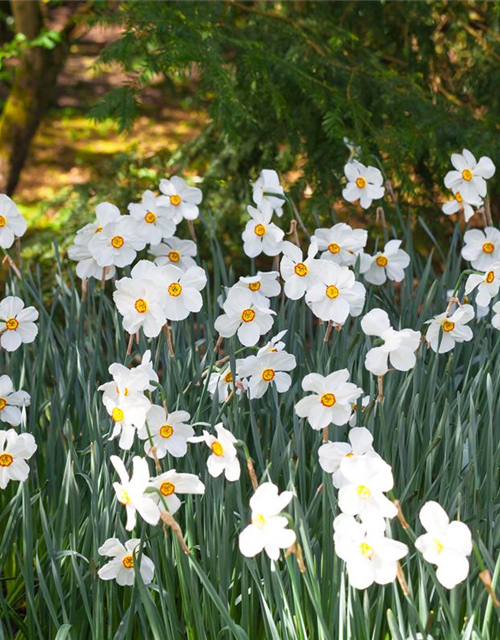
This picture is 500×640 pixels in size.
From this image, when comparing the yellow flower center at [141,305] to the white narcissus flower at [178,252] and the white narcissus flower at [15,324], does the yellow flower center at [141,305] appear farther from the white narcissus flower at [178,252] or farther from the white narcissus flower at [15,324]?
the white narcissus flower at [178,252]

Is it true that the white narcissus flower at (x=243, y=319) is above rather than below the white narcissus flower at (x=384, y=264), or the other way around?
above

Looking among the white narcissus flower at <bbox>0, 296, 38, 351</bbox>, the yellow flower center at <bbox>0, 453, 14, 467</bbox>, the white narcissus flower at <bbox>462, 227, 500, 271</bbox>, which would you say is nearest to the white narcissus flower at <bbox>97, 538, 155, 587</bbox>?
the yellow flower center at <bbox>0, 453, 14, 467</bbox>

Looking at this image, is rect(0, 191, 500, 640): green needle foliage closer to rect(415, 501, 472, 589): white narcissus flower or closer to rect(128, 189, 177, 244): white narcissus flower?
rect(415, 501, 472, 589): white narcissus flower

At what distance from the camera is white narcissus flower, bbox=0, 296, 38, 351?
1691mm

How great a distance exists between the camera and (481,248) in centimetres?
199

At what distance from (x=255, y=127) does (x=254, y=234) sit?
936 mm

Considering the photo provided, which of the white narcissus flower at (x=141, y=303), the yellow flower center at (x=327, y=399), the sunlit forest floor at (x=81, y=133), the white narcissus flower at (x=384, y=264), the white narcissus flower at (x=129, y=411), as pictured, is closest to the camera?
the white narcissus flower at (x=129, y=411)

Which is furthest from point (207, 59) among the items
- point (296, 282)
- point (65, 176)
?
point (65, 176)

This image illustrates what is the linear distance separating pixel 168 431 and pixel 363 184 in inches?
39.0

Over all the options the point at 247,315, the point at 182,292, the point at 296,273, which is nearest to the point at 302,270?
Answer: the point at 296,273

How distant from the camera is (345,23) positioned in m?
2.95

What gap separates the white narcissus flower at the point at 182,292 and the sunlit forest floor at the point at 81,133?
3966mm

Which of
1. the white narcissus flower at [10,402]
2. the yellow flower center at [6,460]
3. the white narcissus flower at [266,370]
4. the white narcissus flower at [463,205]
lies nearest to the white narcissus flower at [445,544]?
the white narcissus flower at [266,370]

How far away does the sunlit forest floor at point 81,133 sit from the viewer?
5.86 meters
